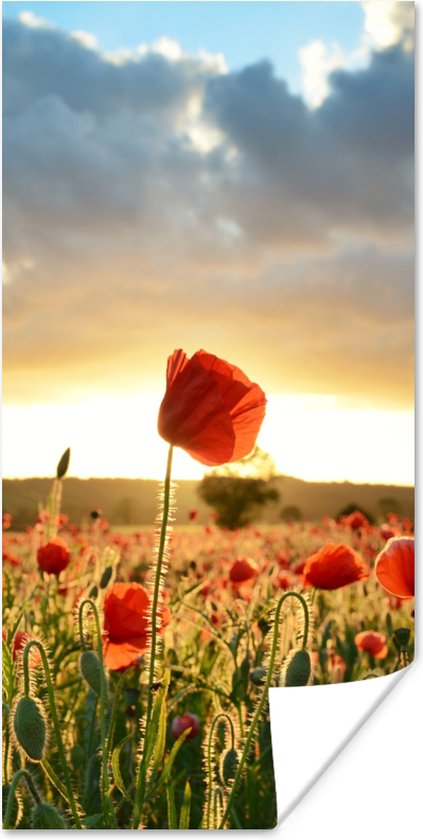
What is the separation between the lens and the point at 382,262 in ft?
4.26

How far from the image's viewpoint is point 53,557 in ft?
4.13

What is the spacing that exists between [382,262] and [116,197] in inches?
16.0

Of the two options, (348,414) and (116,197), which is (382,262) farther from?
(116,197)

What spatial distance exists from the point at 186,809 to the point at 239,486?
426mm

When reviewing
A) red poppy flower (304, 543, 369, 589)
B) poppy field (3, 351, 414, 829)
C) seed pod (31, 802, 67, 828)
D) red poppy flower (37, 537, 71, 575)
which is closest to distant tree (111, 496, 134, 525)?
poppy field (3, 351, 414, 829)

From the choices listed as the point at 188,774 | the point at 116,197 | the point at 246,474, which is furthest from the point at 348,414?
the point at 188,774

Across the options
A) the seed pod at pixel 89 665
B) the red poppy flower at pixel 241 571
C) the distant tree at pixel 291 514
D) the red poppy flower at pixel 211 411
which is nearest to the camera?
the red poppy flower at pixel 211 411

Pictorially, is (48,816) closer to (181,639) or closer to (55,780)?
(55,780)

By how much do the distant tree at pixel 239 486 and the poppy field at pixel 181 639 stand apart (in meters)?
0.05

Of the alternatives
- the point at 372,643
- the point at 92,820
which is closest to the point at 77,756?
the point at 92,820

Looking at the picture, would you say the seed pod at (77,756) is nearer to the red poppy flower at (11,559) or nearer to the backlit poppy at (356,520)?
the red poppy flower at (11,559)

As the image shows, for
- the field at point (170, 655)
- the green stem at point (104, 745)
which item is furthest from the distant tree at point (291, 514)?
the green stem at point (104, 745)

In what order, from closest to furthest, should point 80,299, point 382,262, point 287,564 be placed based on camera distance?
point 80,299, point 382,262, point 287,564

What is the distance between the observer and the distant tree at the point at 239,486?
119 centimetres
